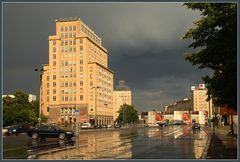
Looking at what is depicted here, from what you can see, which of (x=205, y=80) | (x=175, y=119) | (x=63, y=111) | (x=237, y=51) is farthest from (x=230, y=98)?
(x=63, y=111)

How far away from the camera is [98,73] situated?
6752 inches

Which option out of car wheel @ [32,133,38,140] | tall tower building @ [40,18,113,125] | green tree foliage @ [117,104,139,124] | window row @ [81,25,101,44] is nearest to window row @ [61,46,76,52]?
tall tower building @ [40,18,113,125]

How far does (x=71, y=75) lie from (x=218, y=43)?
501ft

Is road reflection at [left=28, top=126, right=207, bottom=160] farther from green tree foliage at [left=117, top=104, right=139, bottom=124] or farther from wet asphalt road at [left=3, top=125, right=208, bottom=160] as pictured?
green tree foliage at [left=117, top=104, right=139, bottom=124]

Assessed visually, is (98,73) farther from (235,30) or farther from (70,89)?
(235,30)

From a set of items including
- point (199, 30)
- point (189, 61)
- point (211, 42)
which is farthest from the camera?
point (189, 61)

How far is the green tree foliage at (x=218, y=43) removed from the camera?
18906 mm

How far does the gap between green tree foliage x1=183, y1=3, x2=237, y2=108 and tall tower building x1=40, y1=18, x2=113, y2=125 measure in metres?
143

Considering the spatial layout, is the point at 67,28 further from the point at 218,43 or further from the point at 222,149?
the point at 218,43

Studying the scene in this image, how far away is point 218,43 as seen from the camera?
19688mm

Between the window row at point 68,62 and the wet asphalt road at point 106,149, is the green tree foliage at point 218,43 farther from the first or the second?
the window row at point 68,62

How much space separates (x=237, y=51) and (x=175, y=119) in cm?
13708

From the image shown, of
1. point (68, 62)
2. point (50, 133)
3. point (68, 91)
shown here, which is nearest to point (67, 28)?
point (68, 62)

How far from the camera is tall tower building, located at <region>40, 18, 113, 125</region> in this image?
166 metres
